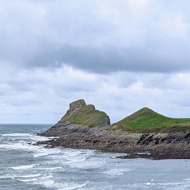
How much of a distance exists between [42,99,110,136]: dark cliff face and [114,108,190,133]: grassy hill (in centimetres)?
2372

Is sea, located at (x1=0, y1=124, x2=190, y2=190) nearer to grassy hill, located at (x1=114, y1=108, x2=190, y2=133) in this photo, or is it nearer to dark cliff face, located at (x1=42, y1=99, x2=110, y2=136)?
grassy hill, located at (x1=114, y1=108, x2=190, y2=133)

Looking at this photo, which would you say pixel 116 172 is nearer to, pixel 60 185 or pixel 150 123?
pixel 60 185

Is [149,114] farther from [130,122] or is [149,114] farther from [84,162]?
[84,162]

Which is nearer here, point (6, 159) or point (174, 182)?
point (174, 182)

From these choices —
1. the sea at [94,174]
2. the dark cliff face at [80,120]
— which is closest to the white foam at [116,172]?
the sea at [94,174]

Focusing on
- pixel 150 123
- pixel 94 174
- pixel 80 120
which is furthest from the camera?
pixel 80 120

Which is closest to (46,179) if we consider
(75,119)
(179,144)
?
(179,144)

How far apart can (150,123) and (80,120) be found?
62889mm

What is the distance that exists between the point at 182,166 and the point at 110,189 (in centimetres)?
1923

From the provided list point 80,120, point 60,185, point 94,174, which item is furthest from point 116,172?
point 80,120

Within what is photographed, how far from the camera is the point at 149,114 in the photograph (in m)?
126

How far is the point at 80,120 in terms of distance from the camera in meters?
166

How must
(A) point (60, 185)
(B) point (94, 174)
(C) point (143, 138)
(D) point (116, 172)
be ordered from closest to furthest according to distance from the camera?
(A) point (60, 185) → (B) point (94, 174) → (D) point (116, 172) → (C) point (143, 138)

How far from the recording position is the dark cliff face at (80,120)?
149 meters
